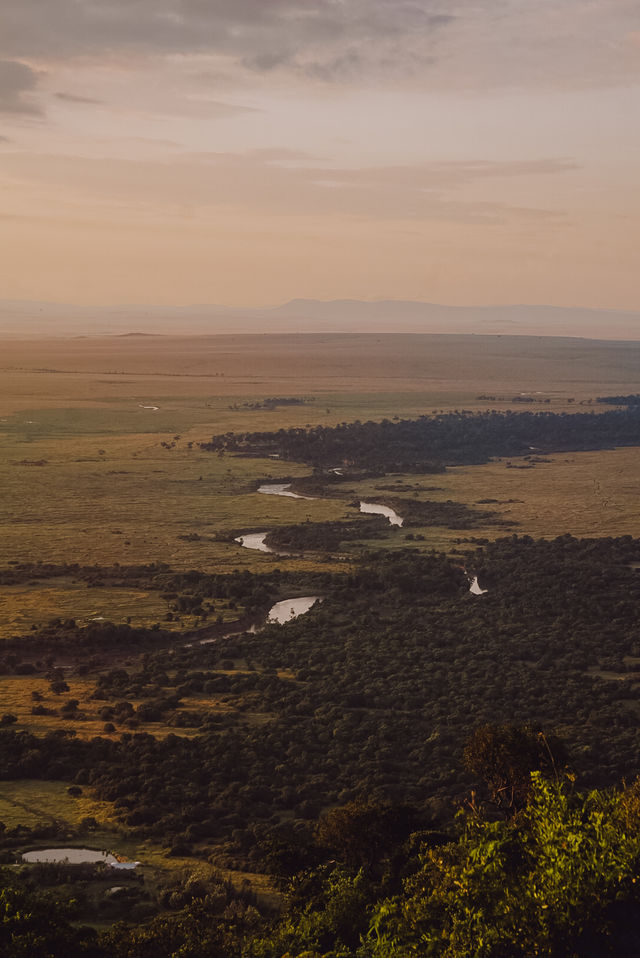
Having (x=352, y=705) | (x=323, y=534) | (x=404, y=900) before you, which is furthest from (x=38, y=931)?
(x=323, y=534)

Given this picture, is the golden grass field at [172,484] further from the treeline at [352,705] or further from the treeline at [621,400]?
the treeline at [352,705]

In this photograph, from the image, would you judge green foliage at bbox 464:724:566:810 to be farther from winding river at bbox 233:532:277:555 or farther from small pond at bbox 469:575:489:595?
winding river at bbox 233:532:277:555

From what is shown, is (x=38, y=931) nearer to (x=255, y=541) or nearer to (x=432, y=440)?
(x=255, y=541)

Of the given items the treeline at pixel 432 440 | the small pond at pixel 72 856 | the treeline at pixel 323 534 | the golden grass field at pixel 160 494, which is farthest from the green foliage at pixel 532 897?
the treeline at pixel 432 440

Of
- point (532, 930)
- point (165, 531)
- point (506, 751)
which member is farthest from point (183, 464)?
point (532, 930)

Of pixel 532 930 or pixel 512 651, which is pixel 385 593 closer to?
pixel 512 651

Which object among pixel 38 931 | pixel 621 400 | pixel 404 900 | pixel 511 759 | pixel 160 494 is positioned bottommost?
pixel 160 494

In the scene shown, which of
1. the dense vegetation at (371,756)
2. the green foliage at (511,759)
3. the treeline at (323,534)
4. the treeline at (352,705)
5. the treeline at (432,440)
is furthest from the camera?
the treeline at (432,440)

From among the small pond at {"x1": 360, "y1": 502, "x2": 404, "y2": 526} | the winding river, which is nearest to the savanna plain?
the winding river

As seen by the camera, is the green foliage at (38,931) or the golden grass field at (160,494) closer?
the green foliage at (38,931)
